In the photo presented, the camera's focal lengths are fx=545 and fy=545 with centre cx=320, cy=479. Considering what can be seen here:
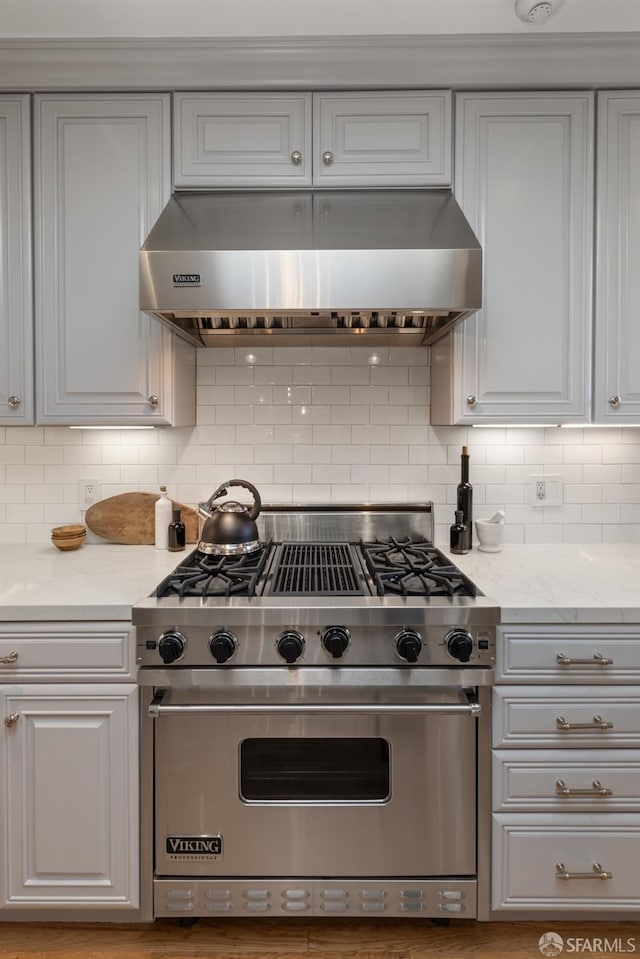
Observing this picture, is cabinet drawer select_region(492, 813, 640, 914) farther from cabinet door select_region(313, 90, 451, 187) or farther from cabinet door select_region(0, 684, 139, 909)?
cabinet door select_region(313, 90, 451, 187)

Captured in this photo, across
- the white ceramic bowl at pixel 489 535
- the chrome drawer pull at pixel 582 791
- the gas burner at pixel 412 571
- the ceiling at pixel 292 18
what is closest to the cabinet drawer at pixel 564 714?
the chrome drawer pull at pixel 582 791

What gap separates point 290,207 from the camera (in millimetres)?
1784

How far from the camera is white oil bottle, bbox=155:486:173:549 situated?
82.2 inches

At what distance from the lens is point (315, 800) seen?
1522mm

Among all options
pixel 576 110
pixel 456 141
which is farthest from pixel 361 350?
pixel 576 110

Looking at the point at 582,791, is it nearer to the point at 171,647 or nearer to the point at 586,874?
the point at 586,874

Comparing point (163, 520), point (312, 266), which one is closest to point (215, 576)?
point (163, 520)

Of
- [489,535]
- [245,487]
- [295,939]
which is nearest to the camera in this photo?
[295,939]

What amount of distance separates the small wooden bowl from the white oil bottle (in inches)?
11.8

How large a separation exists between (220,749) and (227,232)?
151 centimetres

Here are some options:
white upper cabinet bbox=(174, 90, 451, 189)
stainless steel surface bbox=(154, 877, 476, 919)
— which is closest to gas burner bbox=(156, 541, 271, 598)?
stainless steel surface bbox=(154, 877, 476, 919)

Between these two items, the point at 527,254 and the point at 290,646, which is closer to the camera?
the point at 290,646

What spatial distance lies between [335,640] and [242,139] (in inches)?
64.6

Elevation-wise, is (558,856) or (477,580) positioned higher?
(477,580)
